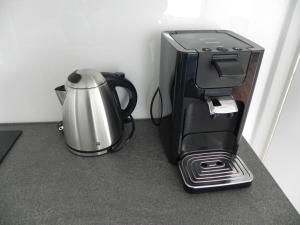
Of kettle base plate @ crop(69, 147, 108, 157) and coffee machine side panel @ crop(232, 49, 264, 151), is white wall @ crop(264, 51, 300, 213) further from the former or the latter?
kettle base plate @ crop(69, 147, 108, 157)

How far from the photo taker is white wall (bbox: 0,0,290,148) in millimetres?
708

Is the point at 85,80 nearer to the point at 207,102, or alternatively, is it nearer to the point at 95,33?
the point at 95,33

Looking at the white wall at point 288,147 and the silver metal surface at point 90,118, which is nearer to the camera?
the silver metal surface at point 90,118

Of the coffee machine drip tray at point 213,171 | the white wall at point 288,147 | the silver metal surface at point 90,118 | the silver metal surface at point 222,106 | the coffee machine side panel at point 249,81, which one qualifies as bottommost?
the white wall at point 288,147

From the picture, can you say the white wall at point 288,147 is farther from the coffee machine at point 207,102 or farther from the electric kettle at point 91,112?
the electric kettle at point 91,112

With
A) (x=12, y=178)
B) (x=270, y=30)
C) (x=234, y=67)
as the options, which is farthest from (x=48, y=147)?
(x=270, y=30)

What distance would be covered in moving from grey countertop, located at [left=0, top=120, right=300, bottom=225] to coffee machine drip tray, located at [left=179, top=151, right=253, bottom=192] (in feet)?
0.09

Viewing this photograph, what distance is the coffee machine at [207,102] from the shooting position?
0.53 meters

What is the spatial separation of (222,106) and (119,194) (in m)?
0.34

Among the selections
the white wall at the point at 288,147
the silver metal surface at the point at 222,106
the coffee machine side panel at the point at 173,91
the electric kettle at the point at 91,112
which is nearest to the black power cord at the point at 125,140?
the electric kettle at the point at 91,112

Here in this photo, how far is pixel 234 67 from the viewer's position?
52cm

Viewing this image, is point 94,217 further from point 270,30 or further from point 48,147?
point 270,30

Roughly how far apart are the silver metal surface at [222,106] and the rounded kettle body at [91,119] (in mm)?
285

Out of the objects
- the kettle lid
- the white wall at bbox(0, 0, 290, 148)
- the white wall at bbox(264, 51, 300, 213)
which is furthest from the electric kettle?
the white wall at bbox(264, 51, 300, 213)
